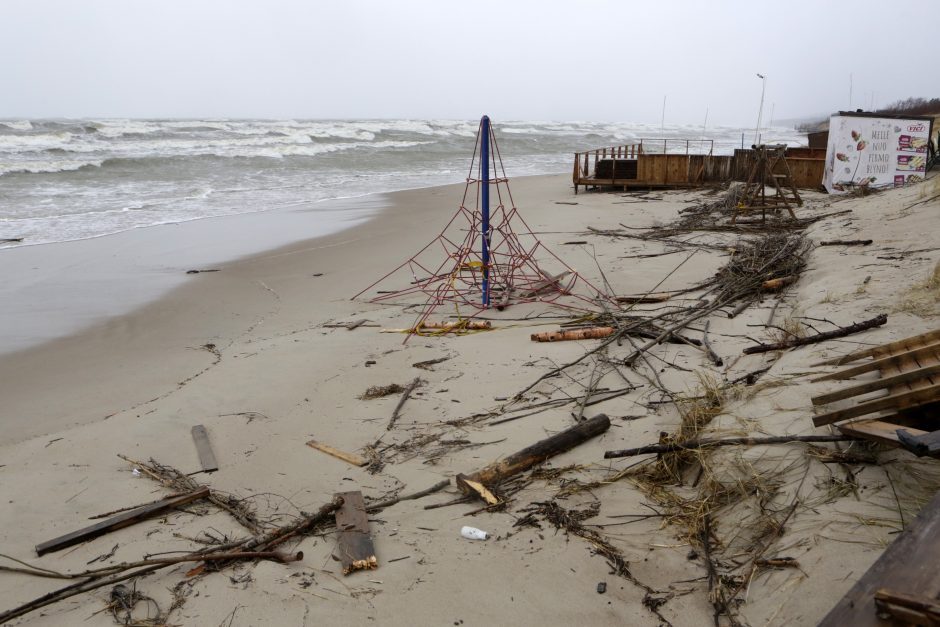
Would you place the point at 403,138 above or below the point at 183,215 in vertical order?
above

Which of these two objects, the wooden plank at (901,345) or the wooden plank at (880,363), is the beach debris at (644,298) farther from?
the wooden plank at (880,363)

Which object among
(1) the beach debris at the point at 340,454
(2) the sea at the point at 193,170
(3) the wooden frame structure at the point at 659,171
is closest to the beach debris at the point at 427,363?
(1) the beach debris at the point at 340,454

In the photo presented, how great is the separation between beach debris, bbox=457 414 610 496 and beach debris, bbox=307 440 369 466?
875mm

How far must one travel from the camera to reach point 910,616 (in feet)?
6.10

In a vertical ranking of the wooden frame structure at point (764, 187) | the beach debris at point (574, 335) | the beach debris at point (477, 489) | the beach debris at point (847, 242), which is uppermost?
the wooden frame structure at point (764, 187)

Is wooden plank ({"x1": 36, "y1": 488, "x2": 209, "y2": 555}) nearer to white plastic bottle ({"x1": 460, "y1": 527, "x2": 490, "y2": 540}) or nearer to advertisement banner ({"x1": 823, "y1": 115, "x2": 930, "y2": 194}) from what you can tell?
white plastic bottle ({"x1": 460, "y1": 527, "x2": 490, "y2": 540})

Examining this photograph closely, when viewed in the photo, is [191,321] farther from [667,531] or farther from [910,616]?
[910,616]

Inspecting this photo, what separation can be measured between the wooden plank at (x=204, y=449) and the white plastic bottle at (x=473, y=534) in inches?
79.3

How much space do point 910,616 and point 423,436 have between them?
3.36 metres

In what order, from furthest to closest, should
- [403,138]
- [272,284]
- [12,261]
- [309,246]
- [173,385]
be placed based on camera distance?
1. [403,138]
2. [309,246]
3. [12,261]
4. [272,284]
5. [173,385]

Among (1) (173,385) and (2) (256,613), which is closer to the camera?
(2) (256,613)

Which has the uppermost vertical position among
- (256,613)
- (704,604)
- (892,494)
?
(892,494)

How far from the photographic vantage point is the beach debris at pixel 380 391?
18.4ft

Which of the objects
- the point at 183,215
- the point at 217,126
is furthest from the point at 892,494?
the point at 217,126
